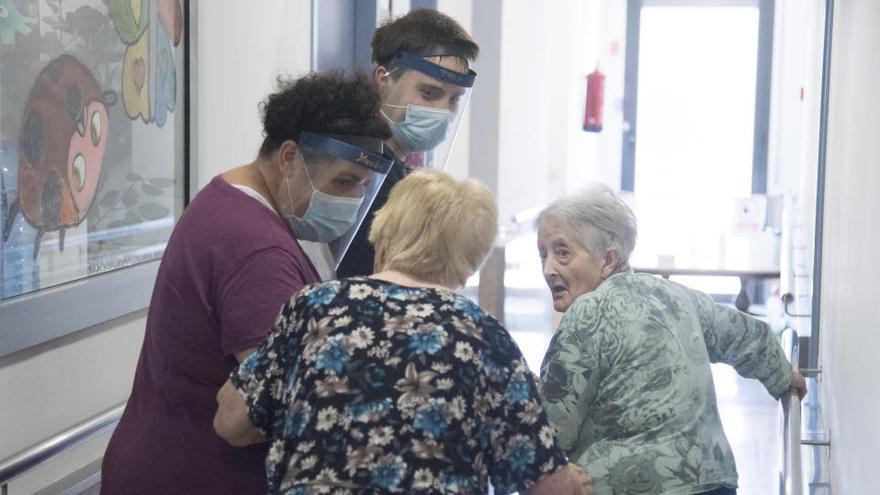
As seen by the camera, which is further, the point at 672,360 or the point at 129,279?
the point at 129,279

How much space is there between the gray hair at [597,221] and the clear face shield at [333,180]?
1.80 feet

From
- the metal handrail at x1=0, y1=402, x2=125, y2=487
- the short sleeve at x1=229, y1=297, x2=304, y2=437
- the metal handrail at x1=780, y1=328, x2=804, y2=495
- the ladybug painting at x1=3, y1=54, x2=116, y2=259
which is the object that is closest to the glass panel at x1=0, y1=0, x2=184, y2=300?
the ladybug painting at x1=3, y1=54, x2=116, y2=259

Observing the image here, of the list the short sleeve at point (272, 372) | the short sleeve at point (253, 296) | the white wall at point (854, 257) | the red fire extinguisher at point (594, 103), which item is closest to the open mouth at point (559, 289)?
the white wall at point (854, 257)

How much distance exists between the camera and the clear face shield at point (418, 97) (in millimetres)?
2818

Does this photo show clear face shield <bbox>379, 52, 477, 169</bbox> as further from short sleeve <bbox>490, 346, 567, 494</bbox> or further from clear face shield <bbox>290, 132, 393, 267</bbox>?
short sleeve <bbox>490, 346, 567, 494</bbox>

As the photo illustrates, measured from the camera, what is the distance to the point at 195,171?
3107mm

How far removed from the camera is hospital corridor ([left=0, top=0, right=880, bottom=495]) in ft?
5.46

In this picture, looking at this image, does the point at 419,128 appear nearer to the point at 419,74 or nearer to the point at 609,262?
the point at 419,74

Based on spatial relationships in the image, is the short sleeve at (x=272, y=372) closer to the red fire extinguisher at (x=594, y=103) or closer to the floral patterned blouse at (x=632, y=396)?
the floral patterned blouse at (x=632, y=396)

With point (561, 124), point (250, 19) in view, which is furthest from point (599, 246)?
point (561, 124)

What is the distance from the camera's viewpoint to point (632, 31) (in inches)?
502

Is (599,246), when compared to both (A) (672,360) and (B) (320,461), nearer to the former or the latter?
(A) (672,360)

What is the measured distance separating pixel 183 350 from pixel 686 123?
11.6 metres

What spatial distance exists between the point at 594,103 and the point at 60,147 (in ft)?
30.5
